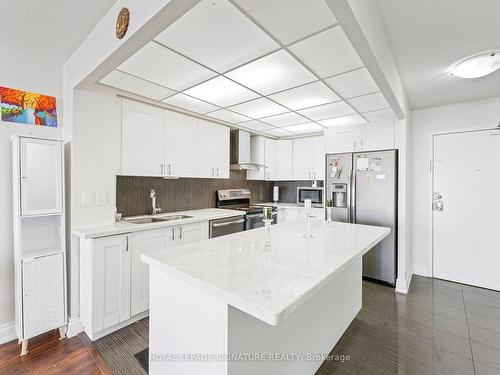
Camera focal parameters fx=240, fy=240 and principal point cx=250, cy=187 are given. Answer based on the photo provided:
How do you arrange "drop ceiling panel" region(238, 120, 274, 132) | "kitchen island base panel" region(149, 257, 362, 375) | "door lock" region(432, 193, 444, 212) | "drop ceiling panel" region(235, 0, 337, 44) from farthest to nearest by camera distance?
"drop ceiling panel" region(238, 120, 274, 132)
"door lock" region(432, 193, 444, 212)
"drop ceiling panel" region(235, 0, 337, 44)
"kitchen island base panel" region(149, 257, 362, 375)

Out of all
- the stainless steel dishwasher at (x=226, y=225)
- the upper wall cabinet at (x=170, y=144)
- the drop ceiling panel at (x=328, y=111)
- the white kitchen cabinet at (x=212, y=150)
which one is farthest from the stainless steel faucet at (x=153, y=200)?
the drop ceiling panel at (x=328, y=111)

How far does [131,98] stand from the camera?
2.54m

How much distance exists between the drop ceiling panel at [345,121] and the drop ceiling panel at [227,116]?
1.19 meters

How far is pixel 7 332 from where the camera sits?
2070mm

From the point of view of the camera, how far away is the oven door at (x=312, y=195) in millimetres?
4434

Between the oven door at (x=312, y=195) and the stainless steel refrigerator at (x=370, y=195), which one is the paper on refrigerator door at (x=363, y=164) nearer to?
the stainless steel refrigerator at (x=370, y=195)

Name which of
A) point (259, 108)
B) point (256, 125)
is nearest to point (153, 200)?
point (259, 108)

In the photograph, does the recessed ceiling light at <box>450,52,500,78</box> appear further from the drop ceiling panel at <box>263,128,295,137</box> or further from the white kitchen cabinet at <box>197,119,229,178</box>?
the white kitchen cabinet at <box>197,119,229,178</box>

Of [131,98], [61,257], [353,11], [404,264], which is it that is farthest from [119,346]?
[404,264]

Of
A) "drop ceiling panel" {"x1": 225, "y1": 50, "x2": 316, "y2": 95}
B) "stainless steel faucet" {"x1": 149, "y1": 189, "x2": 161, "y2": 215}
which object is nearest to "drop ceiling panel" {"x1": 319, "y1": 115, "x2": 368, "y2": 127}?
"drop ceiling panel" {"x1": 225, "y1": 50, "x2": 316, "y2": 95}

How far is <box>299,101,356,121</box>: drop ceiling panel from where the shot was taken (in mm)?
2798

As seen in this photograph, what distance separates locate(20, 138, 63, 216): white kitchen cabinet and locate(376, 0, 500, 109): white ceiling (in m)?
2.72

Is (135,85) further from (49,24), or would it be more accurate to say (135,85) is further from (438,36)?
(438,36)

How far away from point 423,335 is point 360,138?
2452mm
